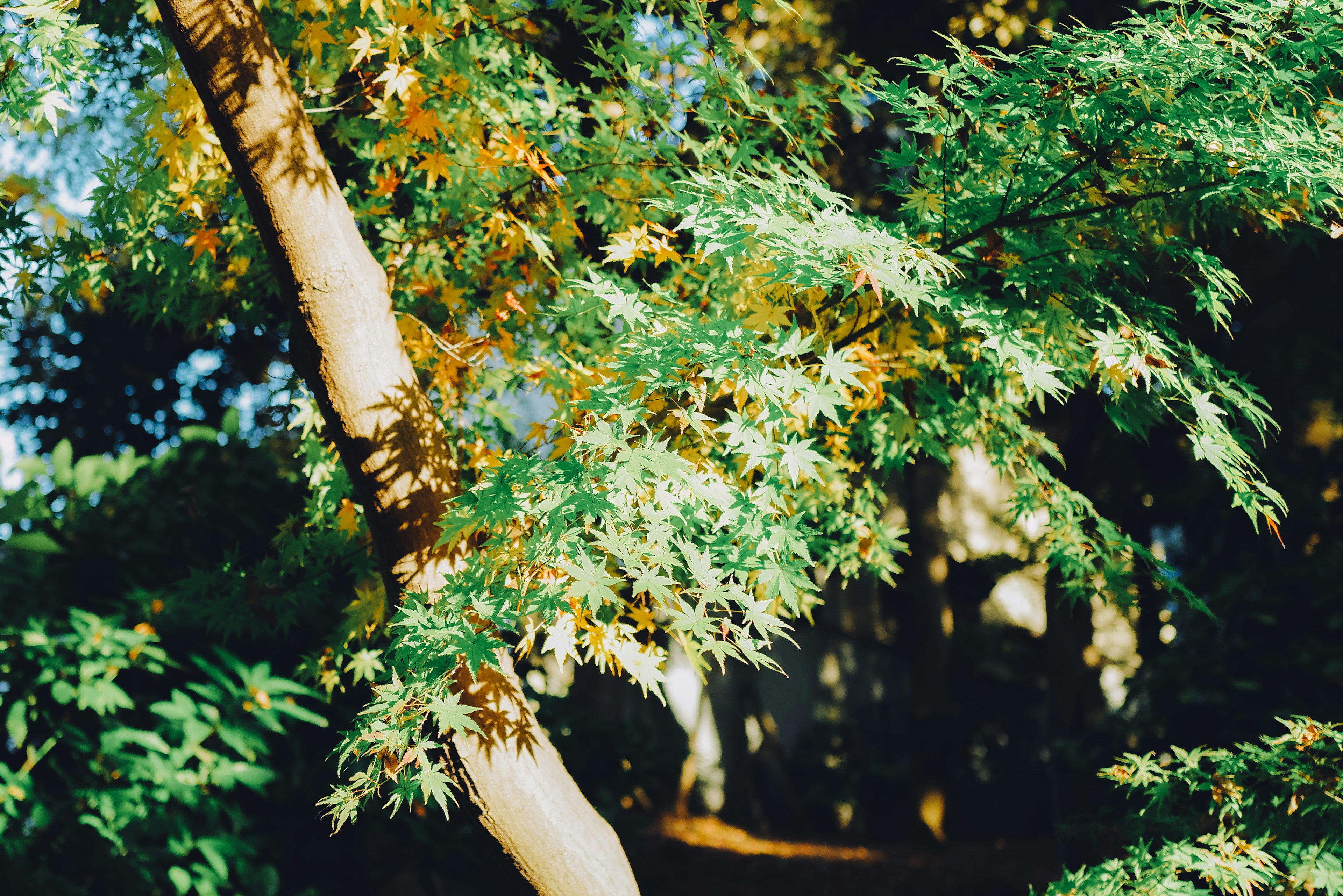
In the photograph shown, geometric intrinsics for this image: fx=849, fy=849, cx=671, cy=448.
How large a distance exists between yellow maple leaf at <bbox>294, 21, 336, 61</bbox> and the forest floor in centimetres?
632

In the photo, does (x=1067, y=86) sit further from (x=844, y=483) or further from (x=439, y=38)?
(x=439, y=38)

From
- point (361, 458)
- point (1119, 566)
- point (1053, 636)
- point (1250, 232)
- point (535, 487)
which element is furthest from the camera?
point (1053, 636)

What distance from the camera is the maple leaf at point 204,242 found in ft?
9.55

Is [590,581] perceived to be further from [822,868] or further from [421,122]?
[822,868]

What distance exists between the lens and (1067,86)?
2.05 m

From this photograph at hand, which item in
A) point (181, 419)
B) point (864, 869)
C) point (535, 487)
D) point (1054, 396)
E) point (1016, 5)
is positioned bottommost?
point (864, 869)

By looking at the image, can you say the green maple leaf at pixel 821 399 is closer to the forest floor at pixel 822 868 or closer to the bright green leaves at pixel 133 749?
the bright green leaves at pixel 133 749

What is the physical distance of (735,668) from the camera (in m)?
11.0

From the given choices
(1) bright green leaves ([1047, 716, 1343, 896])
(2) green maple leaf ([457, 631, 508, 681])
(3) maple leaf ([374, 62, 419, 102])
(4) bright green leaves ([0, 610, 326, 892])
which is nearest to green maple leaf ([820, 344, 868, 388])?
(2) green maple leaf ([457, 631, 508, 681])

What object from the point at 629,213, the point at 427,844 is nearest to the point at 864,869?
the point at 427,844

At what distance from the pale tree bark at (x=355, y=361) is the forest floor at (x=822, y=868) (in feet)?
16.8

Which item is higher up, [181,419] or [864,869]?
[181,419]

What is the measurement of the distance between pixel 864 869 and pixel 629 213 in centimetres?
752

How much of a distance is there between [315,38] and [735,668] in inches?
374
